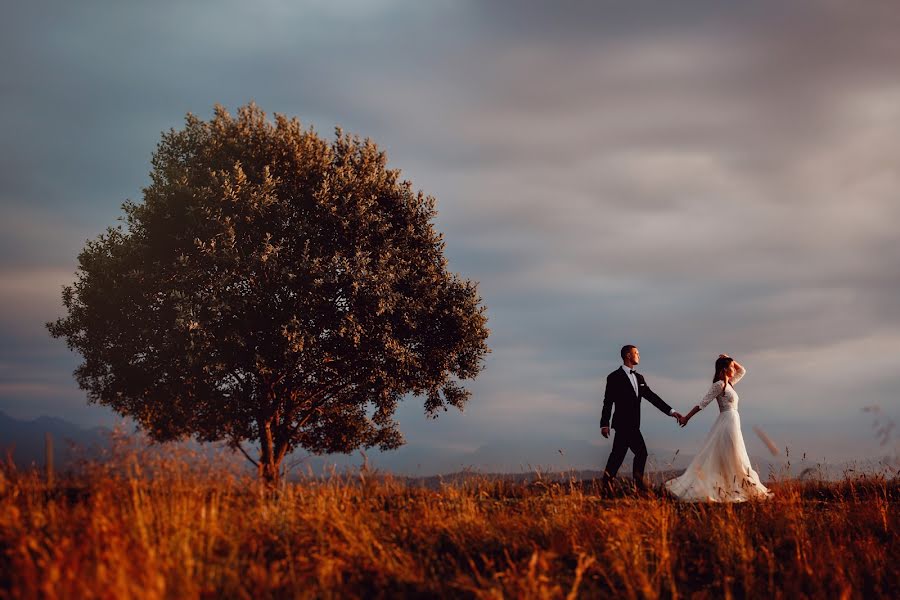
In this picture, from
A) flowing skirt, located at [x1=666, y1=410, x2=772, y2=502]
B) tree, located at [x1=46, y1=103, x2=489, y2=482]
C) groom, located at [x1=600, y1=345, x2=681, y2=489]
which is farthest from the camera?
tree, located at [x1=46, y1=103, x2=489, y2=482]

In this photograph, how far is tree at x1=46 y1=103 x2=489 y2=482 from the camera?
69.2ft

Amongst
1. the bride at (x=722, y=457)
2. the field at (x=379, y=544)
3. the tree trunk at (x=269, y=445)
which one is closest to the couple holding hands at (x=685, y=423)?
the bride at (x=722, y=457)

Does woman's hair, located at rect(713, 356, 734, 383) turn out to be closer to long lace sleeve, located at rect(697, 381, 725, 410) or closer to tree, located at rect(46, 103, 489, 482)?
long lace sleeve, located at rect(697, 381, 725, 410)

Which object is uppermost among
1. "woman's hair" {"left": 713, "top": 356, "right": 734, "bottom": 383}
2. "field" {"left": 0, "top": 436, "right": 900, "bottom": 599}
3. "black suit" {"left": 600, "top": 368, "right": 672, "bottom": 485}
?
"woman's hair" {"left": 713, "top": 356, "right": 734, "bottom": 383}

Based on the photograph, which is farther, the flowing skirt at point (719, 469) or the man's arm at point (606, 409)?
the man's arm at point (606, 409)

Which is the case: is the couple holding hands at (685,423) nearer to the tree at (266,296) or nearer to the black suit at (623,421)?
the black suit at (623,421)

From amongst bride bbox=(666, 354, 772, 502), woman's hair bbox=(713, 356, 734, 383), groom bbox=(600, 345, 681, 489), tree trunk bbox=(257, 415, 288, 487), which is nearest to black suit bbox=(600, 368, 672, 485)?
groom bbox=(600, 345, 681, 489)

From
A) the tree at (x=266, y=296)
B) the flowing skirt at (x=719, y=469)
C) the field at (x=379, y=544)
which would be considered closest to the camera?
the field at (x=379, y=544)

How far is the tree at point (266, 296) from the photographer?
21.1 m

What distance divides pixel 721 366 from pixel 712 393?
0.63 m

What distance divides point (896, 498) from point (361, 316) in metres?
14.7

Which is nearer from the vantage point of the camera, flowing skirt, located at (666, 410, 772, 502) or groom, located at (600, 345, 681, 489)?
flowing skirt, located at (666, 410, 772, 502)

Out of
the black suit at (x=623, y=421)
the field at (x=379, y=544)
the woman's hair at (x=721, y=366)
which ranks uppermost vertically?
the woman's hair at (x=721, y=366)

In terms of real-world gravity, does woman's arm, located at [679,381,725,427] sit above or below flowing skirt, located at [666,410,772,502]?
above
